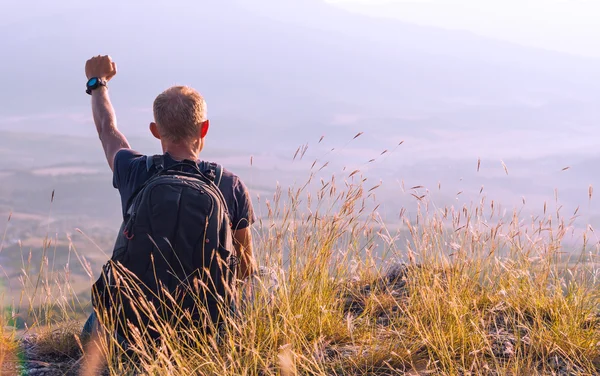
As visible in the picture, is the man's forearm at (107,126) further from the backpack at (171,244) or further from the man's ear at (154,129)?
the backpack at (171,244)

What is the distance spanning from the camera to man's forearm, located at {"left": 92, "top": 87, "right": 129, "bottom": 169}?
11.1ft

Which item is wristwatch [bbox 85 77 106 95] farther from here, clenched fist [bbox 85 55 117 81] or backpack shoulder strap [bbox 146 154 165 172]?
backpack shoulder strap [bbox 146 154 165 172]

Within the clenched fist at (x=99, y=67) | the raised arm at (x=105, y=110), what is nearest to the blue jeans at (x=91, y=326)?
the raised arm at (x=105, y=110)

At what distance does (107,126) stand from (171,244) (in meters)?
1.03

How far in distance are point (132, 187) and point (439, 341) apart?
5.38ft

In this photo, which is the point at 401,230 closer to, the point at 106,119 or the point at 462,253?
the point at 462,253

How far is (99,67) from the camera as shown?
3.73m

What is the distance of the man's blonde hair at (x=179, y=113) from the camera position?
2.91m

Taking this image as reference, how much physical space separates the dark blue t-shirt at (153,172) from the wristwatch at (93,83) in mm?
723

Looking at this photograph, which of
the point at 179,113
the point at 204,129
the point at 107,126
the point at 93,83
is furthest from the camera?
the point at 93,83

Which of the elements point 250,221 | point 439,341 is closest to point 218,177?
point 250,221

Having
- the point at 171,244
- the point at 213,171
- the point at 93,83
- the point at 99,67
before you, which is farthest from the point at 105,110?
the point at 171,244

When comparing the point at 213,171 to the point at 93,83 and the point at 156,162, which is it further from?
the point at 93,83

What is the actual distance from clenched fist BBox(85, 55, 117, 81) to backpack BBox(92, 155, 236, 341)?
3.50ft
